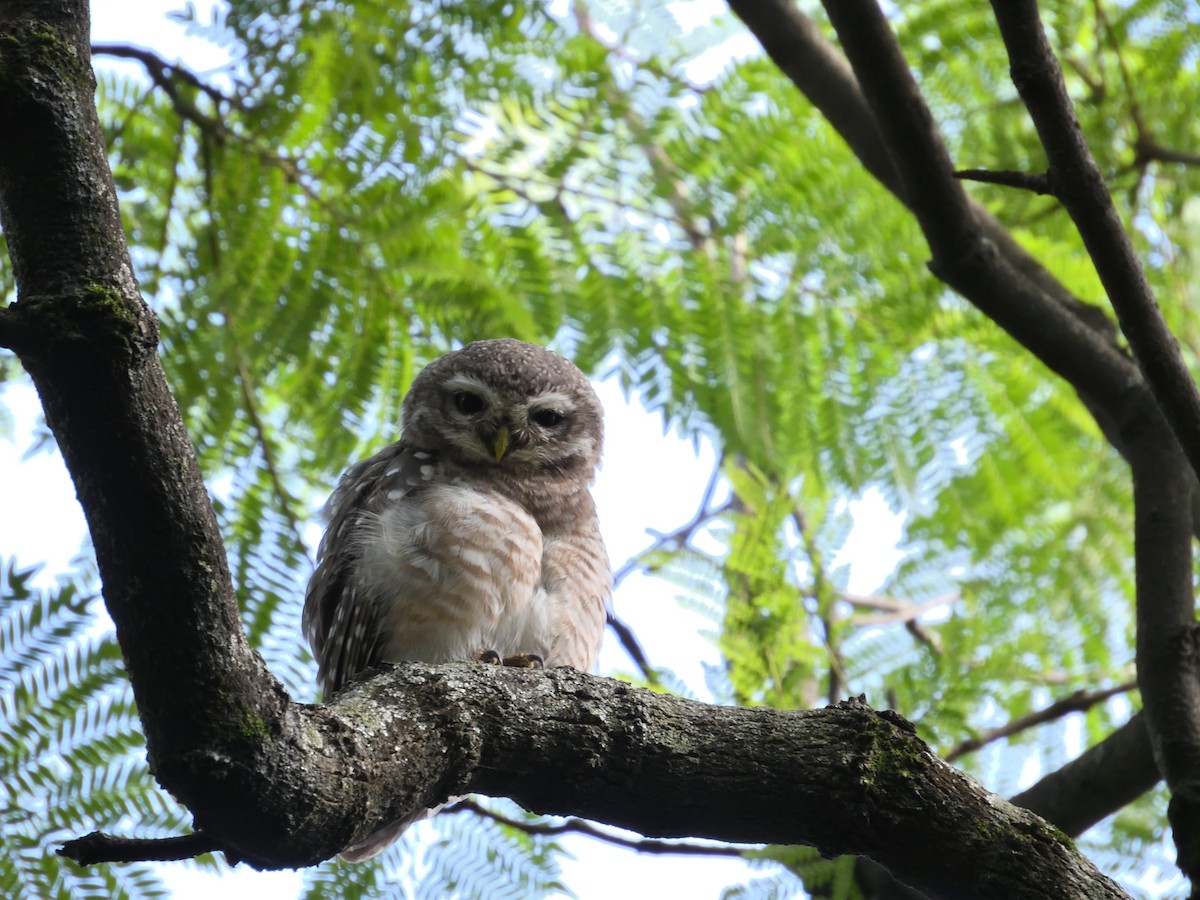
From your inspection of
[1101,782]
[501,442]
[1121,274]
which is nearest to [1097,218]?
[1121,274]

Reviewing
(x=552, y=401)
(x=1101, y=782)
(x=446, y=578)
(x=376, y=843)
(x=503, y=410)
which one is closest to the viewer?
(x=1101, y=782)

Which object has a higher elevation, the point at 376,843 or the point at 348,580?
the point at 348,580

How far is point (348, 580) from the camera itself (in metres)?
3.75

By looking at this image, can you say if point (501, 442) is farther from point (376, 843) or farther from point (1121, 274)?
point (1121, 274)


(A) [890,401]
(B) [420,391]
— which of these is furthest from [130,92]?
(A) [890,401]

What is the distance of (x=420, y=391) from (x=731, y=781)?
254cm

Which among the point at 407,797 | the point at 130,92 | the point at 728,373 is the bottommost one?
the point at 407,797

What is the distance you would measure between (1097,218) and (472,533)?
192 cm

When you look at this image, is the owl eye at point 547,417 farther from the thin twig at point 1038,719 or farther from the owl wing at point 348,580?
the thin twig at point 1038,719

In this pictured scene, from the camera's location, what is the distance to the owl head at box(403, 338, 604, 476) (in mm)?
4348

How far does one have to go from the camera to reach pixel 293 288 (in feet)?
15.7

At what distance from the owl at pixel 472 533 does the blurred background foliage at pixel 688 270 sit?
0.87 ft

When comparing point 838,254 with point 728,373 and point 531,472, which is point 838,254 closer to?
point 728,373

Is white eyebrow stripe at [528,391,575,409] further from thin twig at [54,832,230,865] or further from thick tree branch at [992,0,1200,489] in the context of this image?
thin twig at [54,832,230,865]
